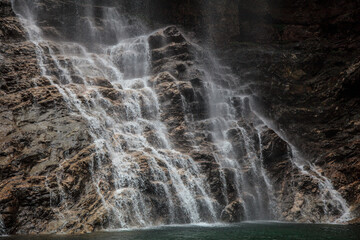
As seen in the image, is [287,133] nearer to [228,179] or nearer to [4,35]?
[228,179]

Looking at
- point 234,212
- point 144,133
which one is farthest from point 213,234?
point 144,133

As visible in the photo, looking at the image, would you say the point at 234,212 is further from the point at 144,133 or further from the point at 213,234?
the point at 144,133

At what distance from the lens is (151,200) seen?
17.0 m

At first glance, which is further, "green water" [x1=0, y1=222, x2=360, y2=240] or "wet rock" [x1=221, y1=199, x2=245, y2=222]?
"wet rock" [x1=221, y1=199, x2=245, y2=222]

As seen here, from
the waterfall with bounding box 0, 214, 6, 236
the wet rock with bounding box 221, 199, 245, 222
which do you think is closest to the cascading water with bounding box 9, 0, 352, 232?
the wet rock with bounding box 221, 199, 245, 222

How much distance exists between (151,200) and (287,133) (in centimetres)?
1451

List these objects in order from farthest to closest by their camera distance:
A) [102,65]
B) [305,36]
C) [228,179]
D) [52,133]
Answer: [305,36] < [102,65] < [228,179] < [52,133]

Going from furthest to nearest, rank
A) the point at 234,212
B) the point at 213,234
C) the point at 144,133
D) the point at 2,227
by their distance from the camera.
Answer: the point at 144,133
the point at 234,212
the point at 2,227
the point at 213,234

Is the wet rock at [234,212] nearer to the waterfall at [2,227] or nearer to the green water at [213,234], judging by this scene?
the green water at [213,234]

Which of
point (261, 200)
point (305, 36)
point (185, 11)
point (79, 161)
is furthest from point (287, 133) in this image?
point (185, 11)

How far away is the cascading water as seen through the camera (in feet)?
55.7

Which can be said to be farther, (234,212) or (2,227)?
(234,212)

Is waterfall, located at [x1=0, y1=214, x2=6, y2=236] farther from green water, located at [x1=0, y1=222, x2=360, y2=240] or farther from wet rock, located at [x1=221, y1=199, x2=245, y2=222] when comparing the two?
wet rock, located at [x1=221, y1=199, x2=245, y2=222]

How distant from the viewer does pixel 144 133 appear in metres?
21.5
